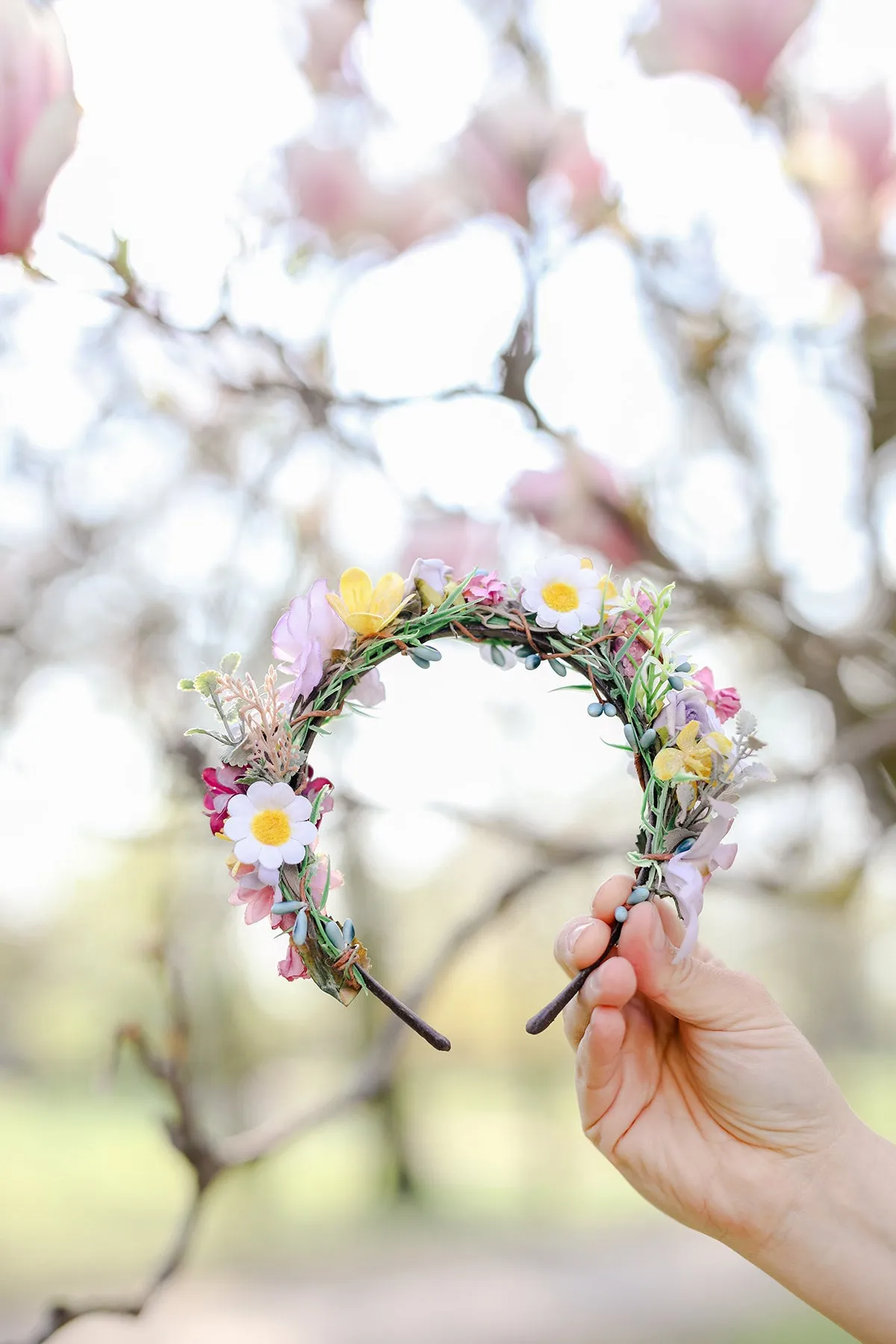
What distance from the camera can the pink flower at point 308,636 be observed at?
722 mm

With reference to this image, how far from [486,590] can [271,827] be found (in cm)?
22

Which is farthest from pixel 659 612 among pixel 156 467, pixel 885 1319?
pixel 156 467

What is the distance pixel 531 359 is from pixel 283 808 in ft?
1.80

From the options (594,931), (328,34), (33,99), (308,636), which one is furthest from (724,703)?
(328,34)

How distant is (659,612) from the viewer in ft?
2.45

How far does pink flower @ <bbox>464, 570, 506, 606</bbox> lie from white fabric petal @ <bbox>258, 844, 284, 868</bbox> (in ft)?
0.72

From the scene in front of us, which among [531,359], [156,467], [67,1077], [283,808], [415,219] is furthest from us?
[67,1077]

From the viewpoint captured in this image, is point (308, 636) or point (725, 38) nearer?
point (308, 636)

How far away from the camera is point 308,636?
729mm

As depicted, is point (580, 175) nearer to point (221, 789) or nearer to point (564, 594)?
point (564, 594)

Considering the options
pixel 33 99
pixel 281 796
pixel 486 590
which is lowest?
pixel 281 796

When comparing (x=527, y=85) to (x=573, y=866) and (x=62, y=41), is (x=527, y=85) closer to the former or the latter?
(x=62, y=41)

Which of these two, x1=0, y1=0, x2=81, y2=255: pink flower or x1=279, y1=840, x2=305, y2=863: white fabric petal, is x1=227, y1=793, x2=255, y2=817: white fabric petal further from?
x1=0, y1=0, x2=81, y2=255: pink flower

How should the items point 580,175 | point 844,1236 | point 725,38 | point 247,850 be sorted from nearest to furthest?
point 247,850
point 844,1236
point 725,38
point 580,175
